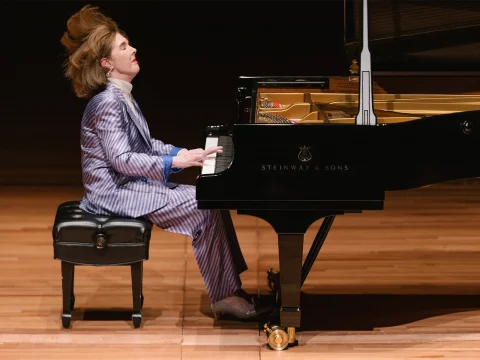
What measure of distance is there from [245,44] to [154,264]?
522 cm

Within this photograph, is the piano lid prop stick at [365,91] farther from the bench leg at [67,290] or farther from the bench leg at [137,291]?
the bench leg at [67,290]

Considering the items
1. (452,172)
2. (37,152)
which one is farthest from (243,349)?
(37,152)

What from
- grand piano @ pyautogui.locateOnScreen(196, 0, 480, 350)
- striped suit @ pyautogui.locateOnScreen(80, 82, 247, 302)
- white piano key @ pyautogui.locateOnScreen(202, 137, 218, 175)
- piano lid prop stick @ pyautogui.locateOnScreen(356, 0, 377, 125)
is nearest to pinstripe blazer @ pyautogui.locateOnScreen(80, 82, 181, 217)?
striped suit @ pyautogui.locateOnScreen(80, 82, 247, 302)

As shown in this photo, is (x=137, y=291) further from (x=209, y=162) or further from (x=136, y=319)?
(x=209, y=162)

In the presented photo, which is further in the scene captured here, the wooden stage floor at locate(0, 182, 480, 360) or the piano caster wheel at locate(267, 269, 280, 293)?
the piano caster wheel at locate(267, 269, 280, 293)

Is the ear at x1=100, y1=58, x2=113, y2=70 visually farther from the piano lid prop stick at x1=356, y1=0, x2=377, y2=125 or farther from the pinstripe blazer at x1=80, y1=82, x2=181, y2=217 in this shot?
the piano lid prop stick at x1=356, y1=0, x2=377, y2=125

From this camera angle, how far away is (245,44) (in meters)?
9.84

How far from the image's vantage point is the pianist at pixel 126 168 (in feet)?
13.3

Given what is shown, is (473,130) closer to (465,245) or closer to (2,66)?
(465,245)

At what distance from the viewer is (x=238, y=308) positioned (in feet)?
13.7

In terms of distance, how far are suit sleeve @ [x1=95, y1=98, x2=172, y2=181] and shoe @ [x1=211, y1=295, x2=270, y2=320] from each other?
22.0 inches

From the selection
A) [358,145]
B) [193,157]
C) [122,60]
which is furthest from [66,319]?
[358,145]

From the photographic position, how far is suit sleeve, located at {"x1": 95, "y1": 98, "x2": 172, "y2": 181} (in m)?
4.03

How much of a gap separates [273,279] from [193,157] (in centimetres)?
82
